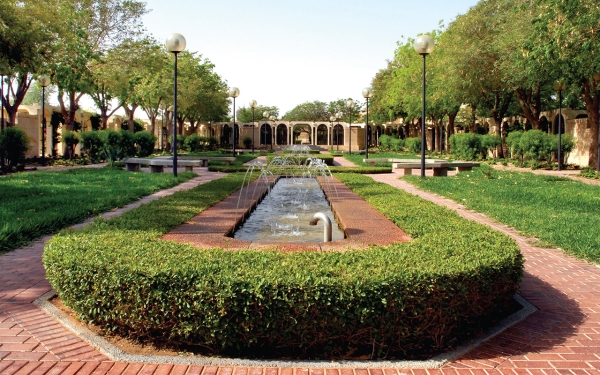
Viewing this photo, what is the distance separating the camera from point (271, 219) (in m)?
8.24

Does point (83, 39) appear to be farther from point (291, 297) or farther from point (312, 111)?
point (312, 111)

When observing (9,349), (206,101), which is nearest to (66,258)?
(9,349)

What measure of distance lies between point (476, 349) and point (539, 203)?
264 inches

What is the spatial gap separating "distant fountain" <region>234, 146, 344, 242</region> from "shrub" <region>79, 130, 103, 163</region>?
325 inches

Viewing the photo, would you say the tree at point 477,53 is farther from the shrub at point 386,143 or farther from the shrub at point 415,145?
the shrub at point 386,143

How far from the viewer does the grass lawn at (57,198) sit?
6372mm

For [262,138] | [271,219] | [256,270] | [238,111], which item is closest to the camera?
[256,270]

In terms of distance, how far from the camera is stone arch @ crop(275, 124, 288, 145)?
2086 inches

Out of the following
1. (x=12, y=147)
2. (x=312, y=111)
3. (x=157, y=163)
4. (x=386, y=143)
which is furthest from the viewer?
(x=312, y=111)

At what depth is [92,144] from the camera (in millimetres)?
20797

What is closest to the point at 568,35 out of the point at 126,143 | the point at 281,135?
the point at 126,143

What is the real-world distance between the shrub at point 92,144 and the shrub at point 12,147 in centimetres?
398

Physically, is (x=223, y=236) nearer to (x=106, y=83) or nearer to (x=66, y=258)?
(x=66, y=258)

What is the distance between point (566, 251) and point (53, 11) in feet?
65.5
